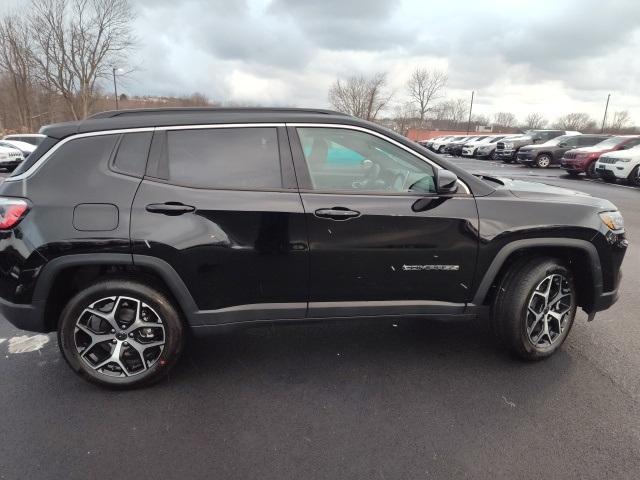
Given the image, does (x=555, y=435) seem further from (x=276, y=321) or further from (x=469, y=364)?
(x=276, y=321)

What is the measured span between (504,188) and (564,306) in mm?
976

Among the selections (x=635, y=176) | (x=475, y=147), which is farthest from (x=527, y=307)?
(x=475, y=147)

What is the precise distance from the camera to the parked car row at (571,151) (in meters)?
14.2

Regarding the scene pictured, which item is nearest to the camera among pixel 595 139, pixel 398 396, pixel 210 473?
pixel 210 473

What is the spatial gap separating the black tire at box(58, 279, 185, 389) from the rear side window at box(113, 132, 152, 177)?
683 millimetres

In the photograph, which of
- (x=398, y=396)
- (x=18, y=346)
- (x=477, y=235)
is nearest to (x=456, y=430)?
(x=398, y=396)

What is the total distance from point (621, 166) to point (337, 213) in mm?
14896

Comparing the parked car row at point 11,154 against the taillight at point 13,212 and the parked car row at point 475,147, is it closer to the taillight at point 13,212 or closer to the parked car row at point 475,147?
the taillight at point 13,212

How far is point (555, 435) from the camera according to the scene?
7.96 ft

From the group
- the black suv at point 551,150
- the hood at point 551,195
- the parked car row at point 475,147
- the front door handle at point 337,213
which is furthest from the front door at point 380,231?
the parked car row at point 475,147

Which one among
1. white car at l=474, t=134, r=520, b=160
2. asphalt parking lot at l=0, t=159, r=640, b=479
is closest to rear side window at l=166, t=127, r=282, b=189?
asphalt parking lot at l=0, t=159, r=640, b=479

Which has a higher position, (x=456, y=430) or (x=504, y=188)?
(x=504, y=188)

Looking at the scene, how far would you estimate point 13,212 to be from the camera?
8.42 feet

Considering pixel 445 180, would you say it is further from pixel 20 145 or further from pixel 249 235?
pixel 20 145
